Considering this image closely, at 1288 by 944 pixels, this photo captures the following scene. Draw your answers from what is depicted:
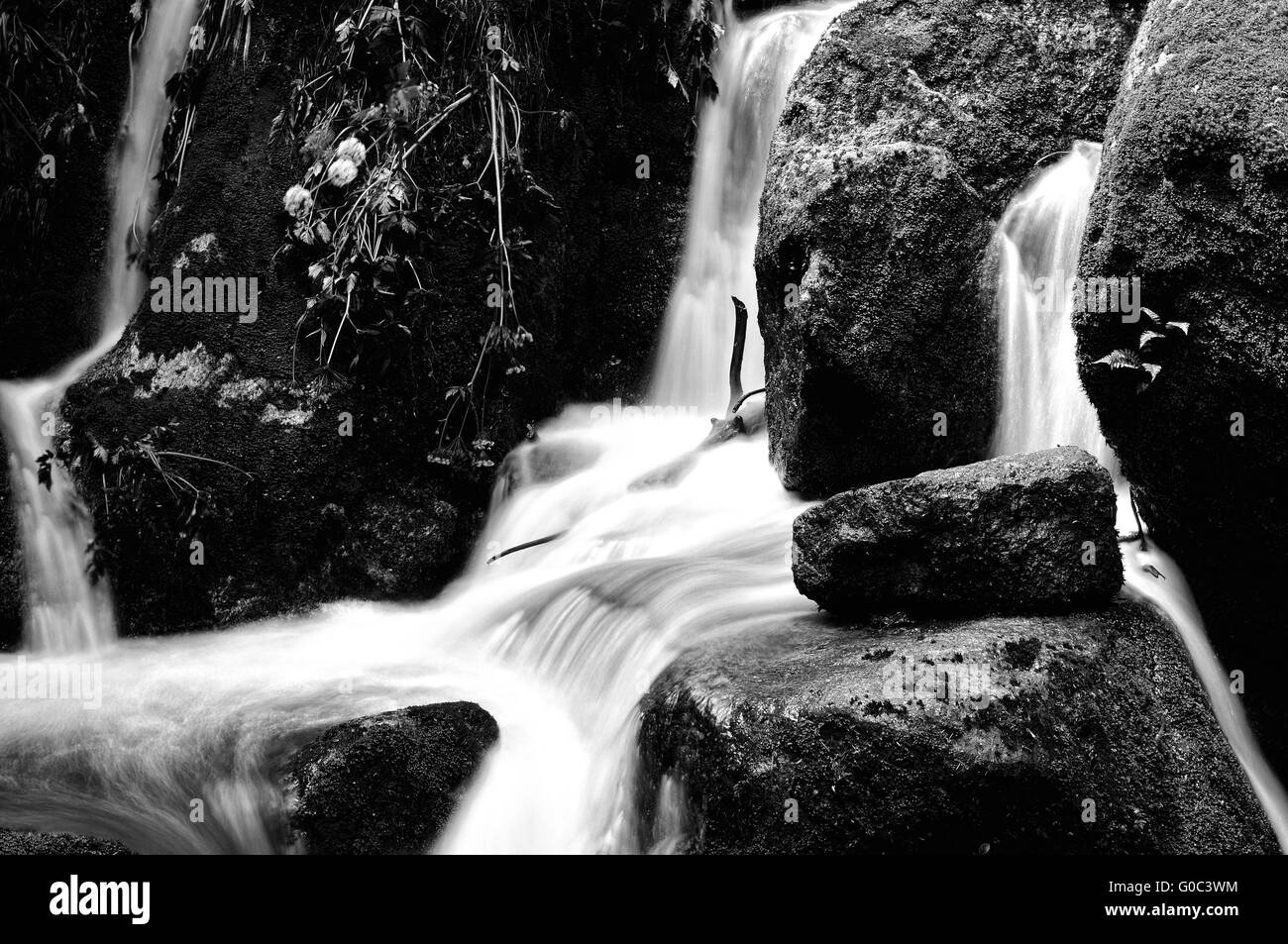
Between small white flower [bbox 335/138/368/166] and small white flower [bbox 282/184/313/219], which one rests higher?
small white flower [bbox 335/138/368/166]

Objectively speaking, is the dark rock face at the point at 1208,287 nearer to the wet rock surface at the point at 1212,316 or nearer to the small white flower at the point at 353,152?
the wet rock surface at the point at 1212,316

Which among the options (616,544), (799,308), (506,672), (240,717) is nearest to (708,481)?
(616,544)

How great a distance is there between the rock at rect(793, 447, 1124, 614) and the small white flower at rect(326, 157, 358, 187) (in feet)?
12.4

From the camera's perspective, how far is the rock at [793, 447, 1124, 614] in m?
4.41

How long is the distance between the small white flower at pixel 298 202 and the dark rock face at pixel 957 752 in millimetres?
4003

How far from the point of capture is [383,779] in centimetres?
464

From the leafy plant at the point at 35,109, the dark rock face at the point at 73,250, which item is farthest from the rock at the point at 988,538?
the leafy plant at the point at 35,109

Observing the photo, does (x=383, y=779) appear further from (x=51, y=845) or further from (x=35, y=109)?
(x=35, y=109)

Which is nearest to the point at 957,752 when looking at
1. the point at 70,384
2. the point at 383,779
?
the point at 383,779

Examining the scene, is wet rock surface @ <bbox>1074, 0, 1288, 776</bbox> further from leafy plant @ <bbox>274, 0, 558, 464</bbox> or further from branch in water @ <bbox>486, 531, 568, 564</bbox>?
leafy plant @ <bbox>274, 0, 558, 464</bbox>

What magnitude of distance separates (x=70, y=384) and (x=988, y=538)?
543 cm

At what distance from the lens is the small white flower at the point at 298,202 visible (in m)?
6.93

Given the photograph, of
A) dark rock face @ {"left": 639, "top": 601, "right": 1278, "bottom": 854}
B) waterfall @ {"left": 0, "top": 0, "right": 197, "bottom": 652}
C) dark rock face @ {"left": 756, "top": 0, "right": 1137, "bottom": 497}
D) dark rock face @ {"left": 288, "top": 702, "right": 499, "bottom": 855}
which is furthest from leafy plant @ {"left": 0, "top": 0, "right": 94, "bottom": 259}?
dark rock face @ {"left": 639, "top": 601, "right": 1278, "bottom": 854}
